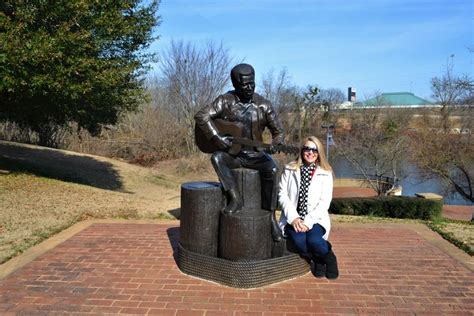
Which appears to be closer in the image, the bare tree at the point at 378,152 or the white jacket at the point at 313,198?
the white jacket at the point at 313,198

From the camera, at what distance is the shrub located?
9.71 m

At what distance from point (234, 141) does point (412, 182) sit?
26.0 m

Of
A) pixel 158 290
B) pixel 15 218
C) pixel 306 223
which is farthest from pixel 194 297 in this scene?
pixel 15 218

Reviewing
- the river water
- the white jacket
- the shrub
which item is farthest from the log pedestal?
the river water

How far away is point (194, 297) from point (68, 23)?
24.0 ft

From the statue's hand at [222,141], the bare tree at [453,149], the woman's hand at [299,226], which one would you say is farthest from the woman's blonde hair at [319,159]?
the bare tree at [453,149]

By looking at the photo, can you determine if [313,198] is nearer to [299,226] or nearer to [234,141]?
[299,226]

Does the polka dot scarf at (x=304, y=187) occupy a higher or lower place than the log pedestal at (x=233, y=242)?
higher

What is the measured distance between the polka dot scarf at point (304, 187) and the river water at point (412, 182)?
18659mm

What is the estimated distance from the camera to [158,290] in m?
4.16

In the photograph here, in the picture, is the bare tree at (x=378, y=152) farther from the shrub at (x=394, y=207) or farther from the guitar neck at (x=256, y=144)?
the guitar neck at (x=256, y=144)

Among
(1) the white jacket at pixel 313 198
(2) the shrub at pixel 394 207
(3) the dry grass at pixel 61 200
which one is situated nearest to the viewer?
(1) the white jacket at pixel 313 198

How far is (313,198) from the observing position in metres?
4.55

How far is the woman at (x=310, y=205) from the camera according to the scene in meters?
4.47
